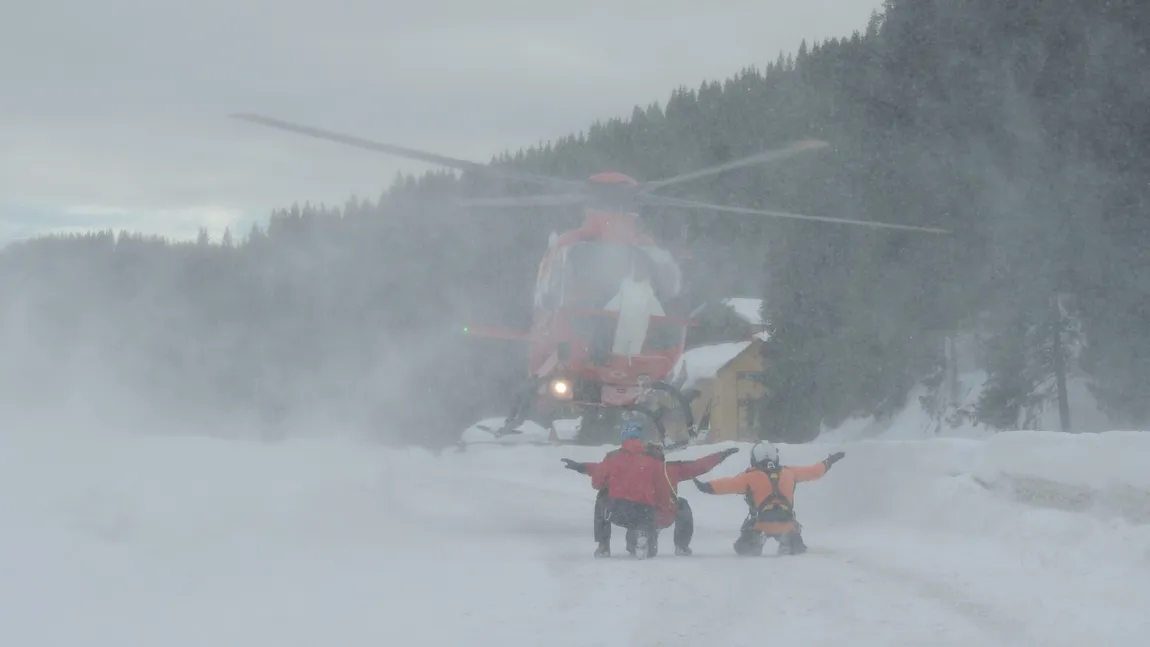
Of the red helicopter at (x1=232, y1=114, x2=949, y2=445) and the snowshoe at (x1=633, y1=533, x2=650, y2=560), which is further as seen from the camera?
the red helicopter at (x1=232, y1=114, x2=949, y2=445)

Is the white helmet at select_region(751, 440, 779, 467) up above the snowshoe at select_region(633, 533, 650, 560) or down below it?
above

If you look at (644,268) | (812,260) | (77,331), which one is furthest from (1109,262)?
(77,331)

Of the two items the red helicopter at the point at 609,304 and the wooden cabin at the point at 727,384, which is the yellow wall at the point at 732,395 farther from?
the red helicopter at the point at 609,304

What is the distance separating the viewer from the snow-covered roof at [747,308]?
39375mm

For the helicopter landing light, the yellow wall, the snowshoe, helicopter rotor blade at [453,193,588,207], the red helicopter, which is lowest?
the yellow wall

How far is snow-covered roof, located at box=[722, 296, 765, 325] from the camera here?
129 feet

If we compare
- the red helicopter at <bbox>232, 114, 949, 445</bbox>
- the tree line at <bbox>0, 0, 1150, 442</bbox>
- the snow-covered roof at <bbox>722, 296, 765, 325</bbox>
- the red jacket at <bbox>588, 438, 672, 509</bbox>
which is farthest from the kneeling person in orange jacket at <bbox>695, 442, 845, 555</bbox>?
the snow-covered roof at <bbox>722, 296, 765, 325</bbox>

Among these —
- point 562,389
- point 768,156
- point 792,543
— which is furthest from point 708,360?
point 792,543

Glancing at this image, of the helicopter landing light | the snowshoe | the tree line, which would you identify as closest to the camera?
the snowshoe

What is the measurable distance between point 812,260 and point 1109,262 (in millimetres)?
12768

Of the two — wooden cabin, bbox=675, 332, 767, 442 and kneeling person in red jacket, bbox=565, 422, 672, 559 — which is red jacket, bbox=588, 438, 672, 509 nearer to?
kneeling person in red jacket, bbox=565, 422, 672, 559

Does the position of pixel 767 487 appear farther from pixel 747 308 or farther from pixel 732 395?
pixel 732 395

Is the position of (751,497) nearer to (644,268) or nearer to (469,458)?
(644,268)

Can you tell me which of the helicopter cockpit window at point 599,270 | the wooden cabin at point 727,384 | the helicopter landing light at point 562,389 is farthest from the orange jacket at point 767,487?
the wooden cabin at point 727,384
